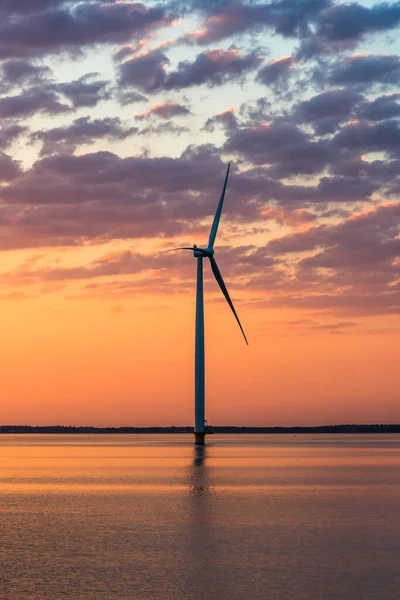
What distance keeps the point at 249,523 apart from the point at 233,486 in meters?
33.2

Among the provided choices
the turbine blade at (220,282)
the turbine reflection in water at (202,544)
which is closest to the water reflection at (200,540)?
the turbine reflection in water at (202,544)

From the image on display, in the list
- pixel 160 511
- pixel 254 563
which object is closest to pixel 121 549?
pixel 254 563

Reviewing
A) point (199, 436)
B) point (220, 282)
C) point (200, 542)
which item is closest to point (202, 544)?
point (200, 542)

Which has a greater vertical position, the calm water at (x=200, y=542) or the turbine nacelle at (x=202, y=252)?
the turbine nacelle at (x=202, y=252)

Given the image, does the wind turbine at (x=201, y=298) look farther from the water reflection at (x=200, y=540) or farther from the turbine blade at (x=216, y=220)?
the water reflection at (x=200, y=540)

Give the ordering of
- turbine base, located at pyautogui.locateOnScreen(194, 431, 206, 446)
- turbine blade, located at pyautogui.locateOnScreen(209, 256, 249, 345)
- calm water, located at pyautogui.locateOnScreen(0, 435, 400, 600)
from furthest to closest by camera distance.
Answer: turbine base, located at pyautogui.locateOnScreen(194, 431, 206, 446) < turbine blade, located at pyautogui.locateOnScreen(209, 256, 249, 345) < calm water, located at pyautogui.locateOnScreen(0, 435, 400, 600)

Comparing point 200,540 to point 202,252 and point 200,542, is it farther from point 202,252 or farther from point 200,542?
point 202,252

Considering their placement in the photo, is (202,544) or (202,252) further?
(202,252)

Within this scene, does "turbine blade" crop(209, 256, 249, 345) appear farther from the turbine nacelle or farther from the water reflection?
the water reflection

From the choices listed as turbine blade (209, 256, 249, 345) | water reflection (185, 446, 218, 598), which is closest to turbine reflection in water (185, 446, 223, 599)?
water reflection (185, 446, 218, 598)

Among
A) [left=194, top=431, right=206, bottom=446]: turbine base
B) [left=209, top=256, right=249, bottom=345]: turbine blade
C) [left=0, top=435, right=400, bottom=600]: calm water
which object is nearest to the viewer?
[left=0, top=435, right=400, bottom=600]: calm water

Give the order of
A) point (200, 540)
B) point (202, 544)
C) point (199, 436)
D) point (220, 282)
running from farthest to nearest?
point (199, 436) < point (220, 282) < point (200, 540) < point (202, 544)

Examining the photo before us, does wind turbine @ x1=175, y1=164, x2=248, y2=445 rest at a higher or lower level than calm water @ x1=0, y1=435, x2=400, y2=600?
higher

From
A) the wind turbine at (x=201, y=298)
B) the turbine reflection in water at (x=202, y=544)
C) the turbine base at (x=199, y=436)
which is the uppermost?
the wind turbine at (x=201, y=298)
